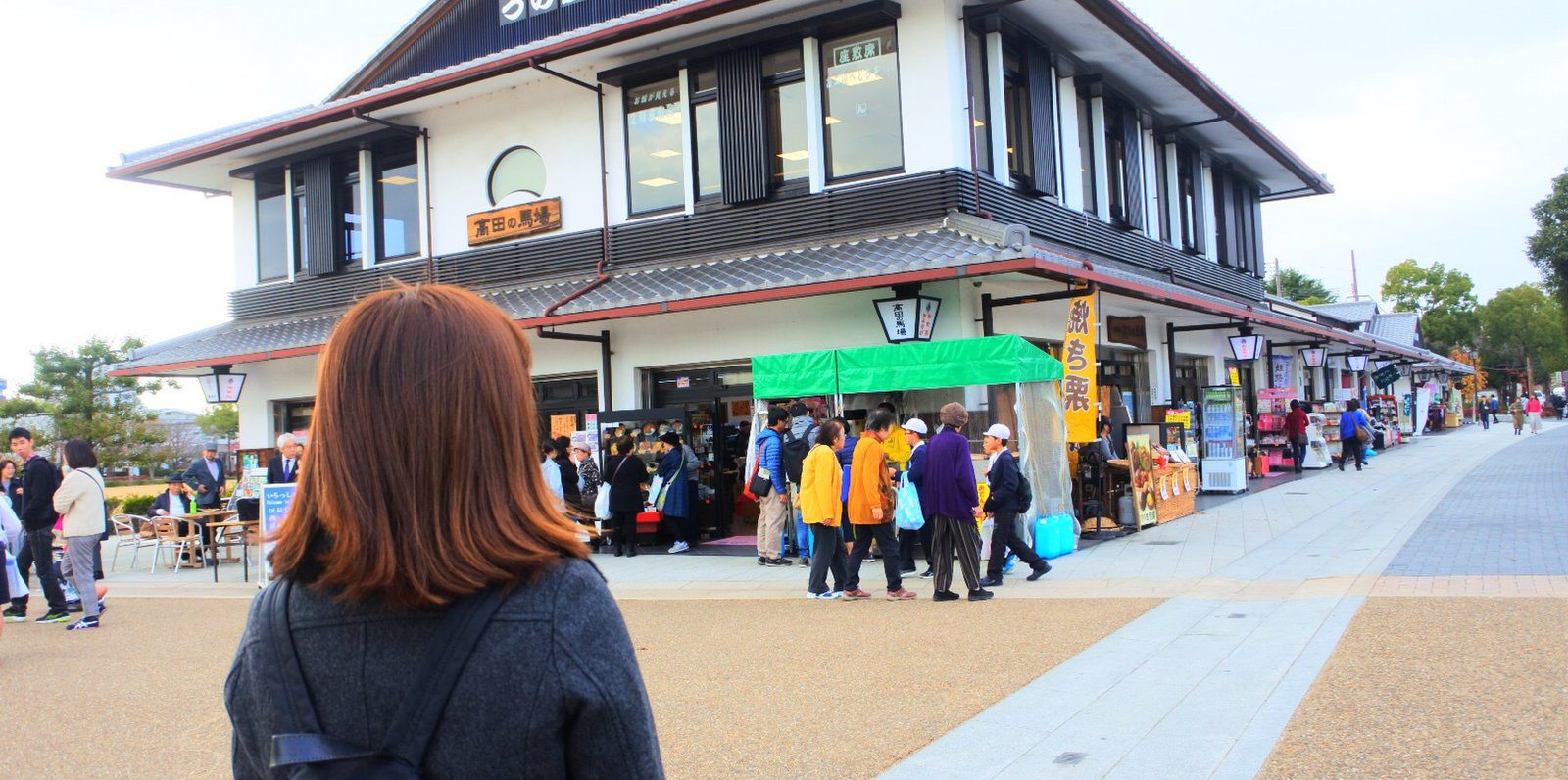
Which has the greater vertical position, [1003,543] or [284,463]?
[284,463]

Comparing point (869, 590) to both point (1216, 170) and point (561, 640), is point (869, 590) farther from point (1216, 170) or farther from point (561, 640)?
point (1216, 170)

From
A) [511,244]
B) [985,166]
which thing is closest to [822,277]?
[985,166]

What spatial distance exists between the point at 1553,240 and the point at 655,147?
25435mm

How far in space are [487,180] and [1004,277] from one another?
891 cm

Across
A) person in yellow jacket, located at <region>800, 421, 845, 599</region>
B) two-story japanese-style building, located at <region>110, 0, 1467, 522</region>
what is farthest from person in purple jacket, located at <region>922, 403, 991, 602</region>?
two-story japanese-style building, located at <region>110, 0, 1467, 522</region>

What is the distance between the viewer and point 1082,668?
268 inches

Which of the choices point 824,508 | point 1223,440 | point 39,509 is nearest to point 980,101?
point 824,508

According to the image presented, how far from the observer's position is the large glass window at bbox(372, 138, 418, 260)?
1809cm

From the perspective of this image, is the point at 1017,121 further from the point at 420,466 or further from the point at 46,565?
the point at 420,466

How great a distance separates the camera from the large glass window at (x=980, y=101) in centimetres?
1376

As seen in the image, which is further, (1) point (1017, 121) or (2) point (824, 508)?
(1) point (1017, 121)

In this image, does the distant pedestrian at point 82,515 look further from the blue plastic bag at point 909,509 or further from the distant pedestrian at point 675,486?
the blue plastic bag at point 909,509

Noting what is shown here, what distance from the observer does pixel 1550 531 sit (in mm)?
12016

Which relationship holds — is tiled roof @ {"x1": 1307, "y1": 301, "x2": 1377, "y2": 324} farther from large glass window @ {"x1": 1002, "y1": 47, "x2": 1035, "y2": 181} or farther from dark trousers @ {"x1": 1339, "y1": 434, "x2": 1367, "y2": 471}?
large glass window @ {"x1": 1002, "y1": 47, "x2": 1035, "y2": 181}
